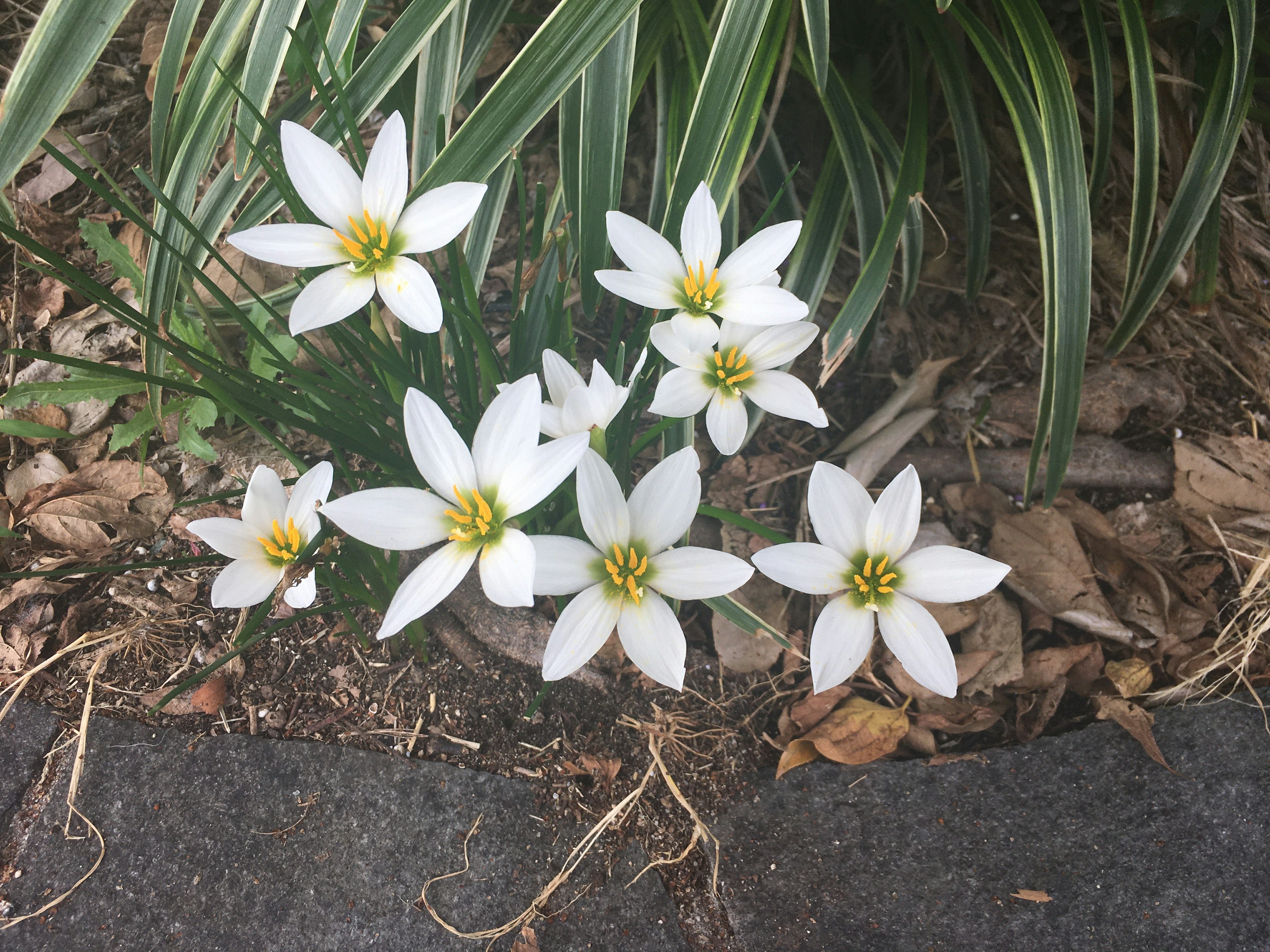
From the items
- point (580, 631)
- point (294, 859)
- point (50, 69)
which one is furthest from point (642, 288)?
point (294, 859)

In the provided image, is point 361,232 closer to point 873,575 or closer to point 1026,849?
point 873,575

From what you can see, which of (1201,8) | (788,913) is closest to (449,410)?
(788,913)

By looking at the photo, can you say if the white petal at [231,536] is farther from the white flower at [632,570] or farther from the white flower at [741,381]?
the white flower at [741,381]

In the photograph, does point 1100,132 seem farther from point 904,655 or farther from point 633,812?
point 633,812

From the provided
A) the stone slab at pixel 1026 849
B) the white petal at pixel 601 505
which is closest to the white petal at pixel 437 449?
the white petal at pixel 601 505

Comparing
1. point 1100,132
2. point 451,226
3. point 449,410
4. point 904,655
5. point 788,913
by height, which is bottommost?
point 788,913

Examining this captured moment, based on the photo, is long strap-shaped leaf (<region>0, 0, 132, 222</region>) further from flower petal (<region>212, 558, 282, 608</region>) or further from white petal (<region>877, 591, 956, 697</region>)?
white petal (<region>877, 591, 956, 697</region>)
